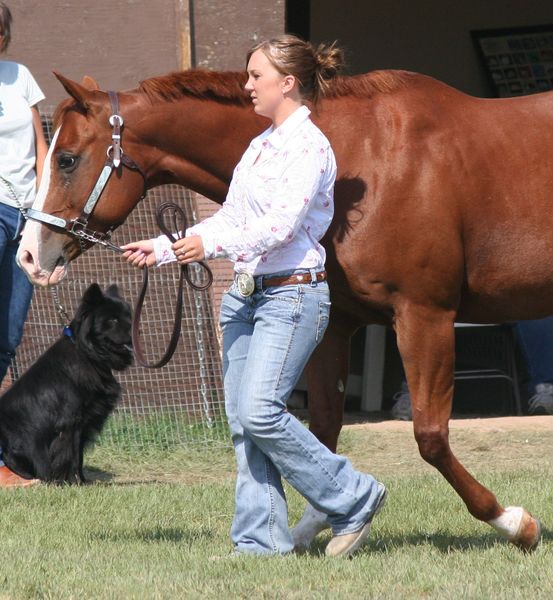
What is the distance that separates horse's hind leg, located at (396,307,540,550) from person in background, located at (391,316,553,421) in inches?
169

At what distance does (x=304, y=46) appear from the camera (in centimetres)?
429

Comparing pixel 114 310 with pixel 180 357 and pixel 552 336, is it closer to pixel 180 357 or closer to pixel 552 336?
pixel 180 357

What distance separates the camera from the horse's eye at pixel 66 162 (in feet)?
15.0

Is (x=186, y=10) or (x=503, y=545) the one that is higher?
(x=186, y=10)

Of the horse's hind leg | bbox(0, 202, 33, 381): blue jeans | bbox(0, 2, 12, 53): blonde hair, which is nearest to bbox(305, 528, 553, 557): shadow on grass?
the horse's hind leg

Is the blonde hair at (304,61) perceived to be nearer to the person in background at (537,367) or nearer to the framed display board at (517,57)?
the person in background at (537,367)

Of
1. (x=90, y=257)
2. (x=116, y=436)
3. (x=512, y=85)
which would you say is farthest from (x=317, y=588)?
(x=512, y=85)

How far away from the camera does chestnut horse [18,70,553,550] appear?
4586mm

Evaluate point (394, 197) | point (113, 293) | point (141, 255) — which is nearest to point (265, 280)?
point (141, 255)

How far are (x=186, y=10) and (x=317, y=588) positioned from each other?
16.4 ft

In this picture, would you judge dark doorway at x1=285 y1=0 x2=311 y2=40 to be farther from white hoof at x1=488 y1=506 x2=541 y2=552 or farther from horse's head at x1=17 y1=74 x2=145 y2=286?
white hoof at x1=488 y1=506 x2=541 y2=552

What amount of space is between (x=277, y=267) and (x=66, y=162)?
38.3 inches

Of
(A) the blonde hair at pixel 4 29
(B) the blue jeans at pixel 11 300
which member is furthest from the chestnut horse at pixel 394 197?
(B) the blue jeans at pixel 11 300

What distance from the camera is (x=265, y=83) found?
13.9ft
